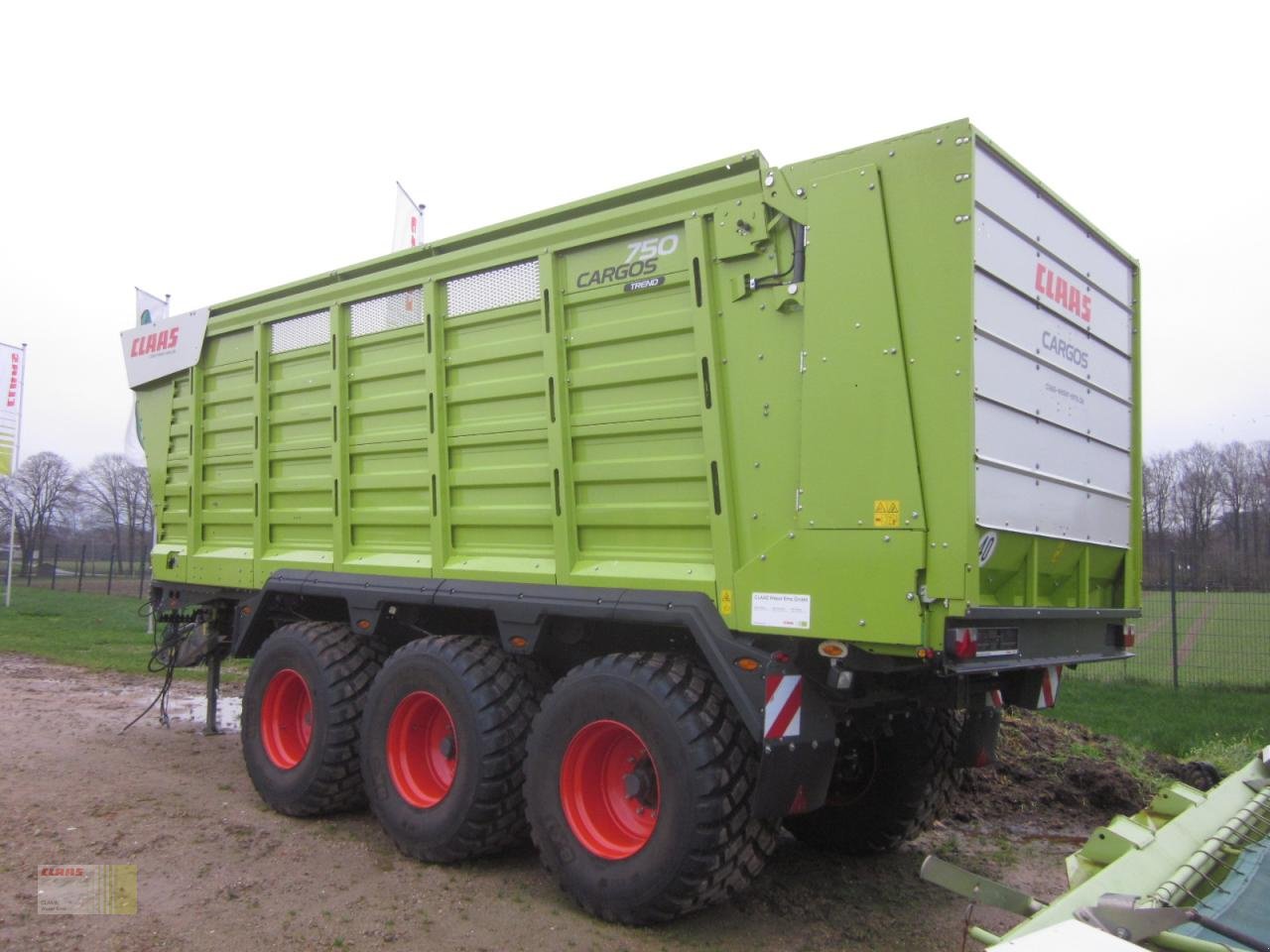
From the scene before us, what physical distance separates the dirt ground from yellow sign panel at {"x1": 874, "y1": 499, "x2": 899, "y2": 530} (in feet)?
5.91

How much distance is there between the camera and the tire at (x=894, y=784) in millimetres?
5012

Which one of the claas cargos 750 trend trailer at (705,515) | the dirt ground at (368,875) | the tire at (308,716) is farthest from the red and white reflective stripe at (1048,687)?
the tire at (308,716)

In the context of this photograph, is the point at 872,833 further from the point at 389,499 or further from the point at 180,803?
the point at 180,803

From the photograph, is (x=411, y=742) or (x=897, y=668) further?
(x=411, y=742)

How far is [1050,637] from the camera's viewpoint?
434 cm

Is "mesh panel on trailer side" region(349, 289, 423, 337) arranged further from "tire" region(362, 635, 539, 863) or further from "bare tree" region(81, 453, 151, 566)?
"bare tree" region(81, 453, 151, 566)

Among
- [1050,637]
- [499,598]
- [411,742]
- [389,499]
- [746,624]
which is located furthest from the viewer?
[389,499]

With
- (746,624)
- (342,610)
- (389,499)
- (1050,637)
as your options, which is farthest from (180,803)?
(1050,637)

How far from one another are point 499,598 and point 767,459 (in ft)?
5.58

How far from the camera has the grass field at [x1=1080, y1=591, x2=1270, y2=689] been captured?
9.86 metres

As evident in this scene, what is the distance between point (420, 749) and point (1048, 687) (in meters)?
3.31

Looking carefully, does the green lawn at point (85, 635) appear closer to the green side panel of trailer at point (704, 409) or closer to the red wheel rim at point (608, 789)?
the green side panel of trailer at point (704, 409)

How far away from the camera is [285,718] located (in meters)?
6.27

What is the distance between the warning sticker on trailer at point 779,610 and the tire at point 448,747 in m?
1.52
